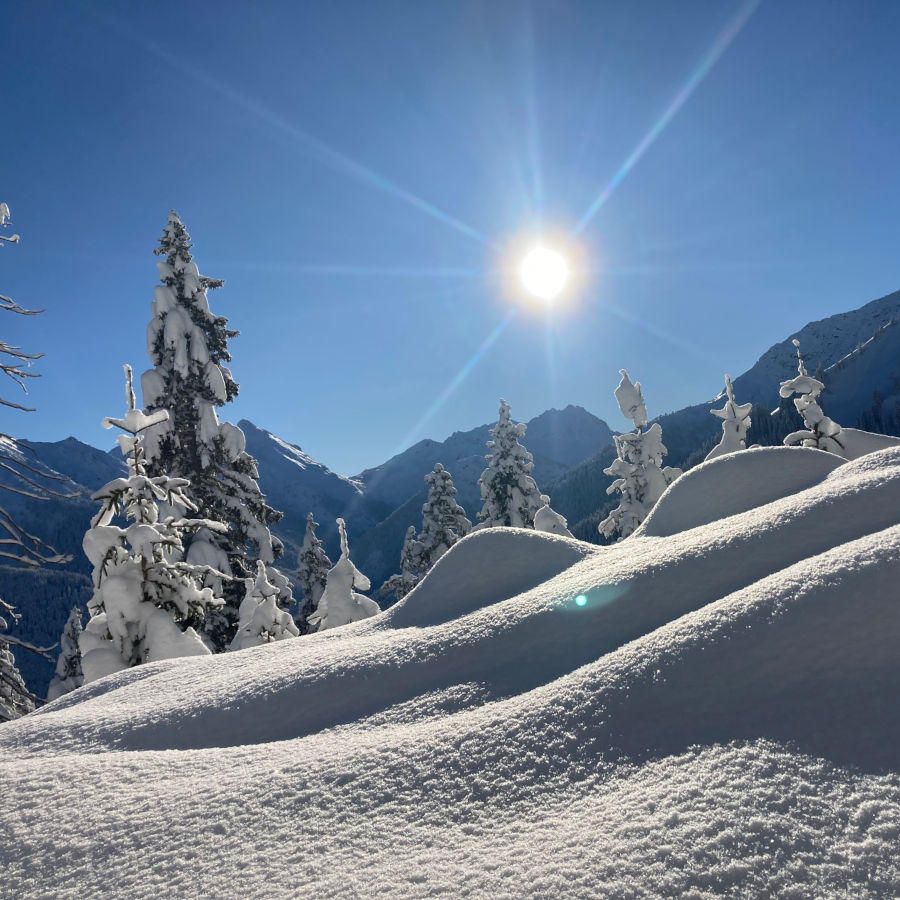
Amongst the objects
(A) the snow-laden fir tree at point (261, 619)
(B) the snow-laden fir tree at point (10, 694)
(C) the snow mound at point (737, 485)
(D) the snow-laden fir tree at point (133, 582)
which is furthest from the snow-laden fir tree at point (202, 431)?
(C) the snow mound at point (737, 485)

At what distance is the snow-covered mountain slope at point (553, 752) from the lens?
1.60 meters

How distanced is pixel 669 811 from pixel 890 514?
2.39 meters

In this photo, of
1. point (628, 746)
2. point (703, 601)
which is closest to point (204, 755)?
point (628, 746)

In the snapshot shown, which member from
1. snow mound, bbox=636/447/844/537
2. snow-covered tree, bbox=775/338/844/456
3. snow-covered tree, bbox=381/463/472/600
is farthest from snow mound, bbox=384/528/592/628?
snow-covered tree, bbox=381/463/472/600

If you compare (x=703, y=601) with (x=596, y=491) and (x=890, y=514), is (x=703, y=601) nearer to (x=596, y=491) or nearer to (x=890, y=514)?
(x=890, y=514)

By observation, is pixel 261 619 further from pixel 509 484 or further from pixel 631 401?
pixel 631 401

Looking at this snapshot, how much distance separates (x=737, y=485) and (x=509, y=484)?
21.7 m

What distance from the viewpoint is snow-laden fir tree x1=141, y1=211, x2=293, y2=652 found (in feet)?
50.3

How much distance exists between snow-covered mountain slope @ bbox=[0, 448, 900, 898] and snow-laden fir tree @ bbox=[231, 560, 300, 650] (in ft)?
31.0

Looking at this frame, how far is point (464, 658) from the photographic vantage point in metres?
3.24

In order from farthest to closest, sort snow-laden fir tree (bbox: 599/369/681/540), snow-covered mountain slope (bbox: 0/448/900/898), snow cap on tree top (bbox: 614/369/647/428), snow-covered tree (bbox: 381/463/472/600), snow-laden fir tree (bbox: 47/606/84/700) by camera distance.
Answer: snow-laden fir tree (bbox: 47/606/84/700)
snow-covered tree (bbox: 381/463/472/600)
snow cap on tree top (bbox: 614/369/647/428)
snow-laden fir tree (bbox: 599/369/681/540)
snow-covered mountain slope (bbox: 0/448/900/898)

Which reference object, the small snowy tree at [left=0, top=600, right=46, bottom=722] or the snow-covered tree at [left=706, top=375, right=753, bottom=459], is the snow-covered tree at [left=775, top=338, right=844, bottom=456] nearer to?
the snow-covered tree at [left=706, top=375, right=753, bottom=459]

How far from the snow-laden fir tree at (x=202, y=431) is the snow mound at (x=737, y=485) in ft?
42.1

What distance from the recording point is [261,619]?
42.3 feet
